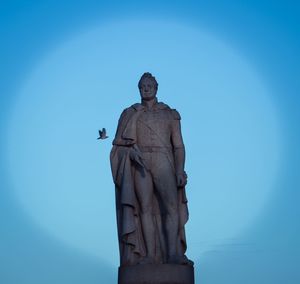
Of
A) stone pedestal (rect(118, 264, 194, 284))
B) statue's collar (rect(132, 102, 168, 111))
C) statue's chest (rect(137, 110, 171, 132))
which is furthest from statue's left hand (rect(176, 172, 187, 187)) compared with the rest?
stone pedestal (rect(118, 264, 194, 284))

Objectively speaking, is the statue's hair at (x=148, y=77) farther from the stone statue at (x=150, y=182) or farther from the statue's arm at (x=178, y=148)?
the statue's arm at (x=178, y=148)

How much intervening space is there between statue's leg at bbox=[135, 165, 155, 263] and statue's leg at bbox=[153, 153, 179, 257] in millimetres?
201

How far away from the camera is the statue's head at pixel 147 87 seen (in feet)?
55.2

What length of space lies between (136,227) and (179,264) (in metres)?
1.27

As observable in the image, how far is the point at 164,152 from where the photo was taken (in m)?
16.5

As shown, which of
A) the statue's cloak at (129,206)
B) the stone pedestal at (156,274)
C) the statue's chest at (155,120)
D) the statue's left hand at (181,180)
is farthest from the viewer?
the statue's chest at (155,120)

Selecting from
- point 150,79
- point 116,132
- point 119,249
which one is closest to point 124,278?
point 119,249

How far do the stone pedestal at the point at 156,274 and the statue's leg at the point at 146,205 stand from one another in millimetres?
369

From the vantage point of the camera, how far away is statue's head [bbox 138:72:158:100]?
16.8 metres

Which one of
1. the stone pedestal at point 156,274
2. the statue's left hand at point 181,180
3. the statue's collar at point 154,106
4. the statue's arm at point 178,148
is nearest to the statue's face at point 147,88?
the statue's collar at point 154,106

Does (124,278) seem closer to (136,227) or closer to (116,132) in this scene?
(136,227)

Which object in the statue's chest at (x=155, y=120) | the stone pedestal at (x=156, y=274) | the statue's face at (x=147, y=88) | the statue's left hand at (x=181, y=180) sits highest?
the statue's face at (x=147, y=88)

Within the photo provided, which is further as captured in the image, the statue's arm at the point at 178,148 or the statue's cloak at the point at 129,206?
the statue's arm at the point at 178,148

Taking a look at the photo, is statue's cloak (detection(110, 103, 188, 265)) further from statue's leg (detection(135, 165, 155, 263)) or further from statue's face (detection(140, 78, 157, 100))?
statue's face (detection(140, 78, 157, 100))
